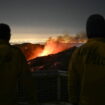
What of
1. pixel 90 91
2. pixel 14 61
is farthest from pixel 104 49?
pixel 14 61

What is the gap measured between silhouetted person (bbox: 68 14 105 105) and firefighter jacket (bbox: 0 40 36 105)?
0.63 meters

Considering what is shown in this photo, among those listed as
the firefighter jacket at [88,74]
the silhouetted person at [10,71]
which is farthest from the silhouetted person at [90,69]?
the silhouetted person at [10,71]

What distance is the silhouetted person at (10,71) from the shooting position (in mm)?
4234

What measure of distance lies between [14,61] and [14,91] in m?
0.42

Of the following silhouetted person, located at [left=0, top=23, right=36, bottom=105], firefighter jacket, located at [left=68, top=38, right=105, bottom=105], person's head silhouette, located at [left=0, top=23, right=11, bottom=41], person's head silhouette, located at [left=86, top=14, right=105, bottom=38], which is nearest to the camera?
firefighter jacket, located at [left=68, top=38, right=105, bottom=105]

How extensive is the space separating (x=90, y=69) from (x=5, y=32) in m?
1.31

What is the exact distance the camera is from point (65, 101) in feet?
41.8

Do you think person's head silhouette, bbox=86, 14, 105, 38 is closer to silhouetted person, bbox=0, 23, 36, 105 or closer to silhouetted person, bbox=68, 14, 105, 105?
silhouetted person, bbox=68, 14, 105, 105

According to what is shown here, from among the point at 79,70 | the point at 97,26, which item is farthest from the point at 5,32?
the point at 97,26

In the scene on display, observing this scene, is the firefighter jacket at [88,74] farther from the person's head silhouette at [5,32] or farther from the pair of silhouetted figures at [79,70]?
the person's head silhouette at [5,32]

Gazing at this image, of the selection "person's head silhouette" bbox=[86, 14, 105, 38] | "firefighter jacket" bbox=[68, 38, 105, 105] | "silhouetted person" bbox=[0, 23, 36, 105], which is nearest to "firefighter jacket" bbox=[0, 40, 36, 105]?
"silhouetted person" bbox=[0, 23, 36, 105]

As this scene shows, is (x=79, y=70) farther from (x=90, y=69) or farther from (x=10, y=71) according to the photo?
(x=10, y=71)

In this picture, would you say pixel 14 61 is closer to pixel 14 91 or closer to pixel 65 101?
pixel 14 91

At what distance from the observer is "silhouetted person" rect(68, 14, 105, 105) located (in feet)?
12.9
